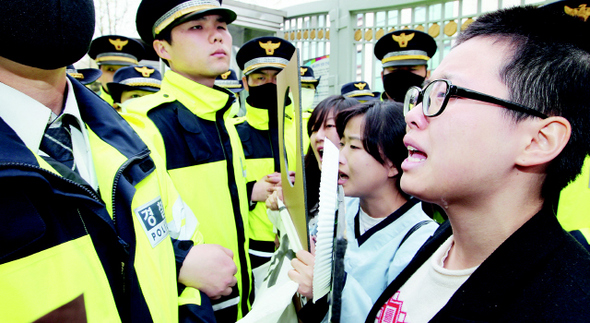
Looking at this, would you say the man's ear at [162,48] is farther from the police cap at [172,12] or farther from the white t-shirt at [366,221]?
the white t-shirt at [366,221]

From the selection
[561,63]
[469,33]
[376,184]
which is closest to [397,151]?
[376,184]

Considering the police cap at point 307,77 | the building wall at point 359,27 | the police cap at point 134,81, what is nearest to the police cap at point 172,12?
the police cap at point 134,81

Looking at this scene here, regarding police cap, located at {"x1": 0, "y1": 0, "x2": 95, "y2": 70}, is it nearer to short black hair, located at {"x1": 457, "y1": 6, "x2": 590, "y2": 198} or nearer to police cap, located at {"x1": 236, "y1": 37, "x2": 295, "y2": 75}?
short black hair, located at {"x1": 457, "y1": 6, "x2": 590, "y2": 198}

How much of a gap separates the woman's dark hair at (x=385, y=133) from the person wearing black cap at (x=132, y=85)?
2650 mm

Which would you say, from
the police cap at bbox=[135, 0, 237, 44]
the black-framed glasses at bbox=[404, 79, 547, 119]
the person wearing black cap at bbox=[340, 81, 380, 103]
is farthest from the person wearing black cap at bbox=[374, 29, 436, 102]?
the black-framed glasses at bbox=[404, 79, 547, 119]

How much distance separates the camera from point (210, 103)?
1898mm

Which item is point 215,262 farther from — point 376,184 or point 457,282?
point 376,184

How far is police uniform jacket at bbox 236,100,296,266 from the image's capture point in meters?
2.48

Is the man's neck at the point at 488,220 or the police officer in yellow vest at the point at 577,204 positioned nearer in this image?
the man's neck at the point at 488,220

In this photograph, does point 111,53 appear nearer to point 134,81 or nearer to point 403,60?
point 134,81

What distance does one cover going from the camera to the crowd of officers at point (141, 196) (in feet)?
2.33

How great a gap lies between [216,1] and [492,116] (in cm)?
162

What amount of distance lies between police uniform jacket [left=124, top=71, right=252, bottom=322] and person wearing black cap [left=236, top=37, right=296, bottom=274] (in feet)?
1.40

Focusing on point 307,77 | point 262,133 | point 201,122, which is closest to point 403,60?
point 307,77
